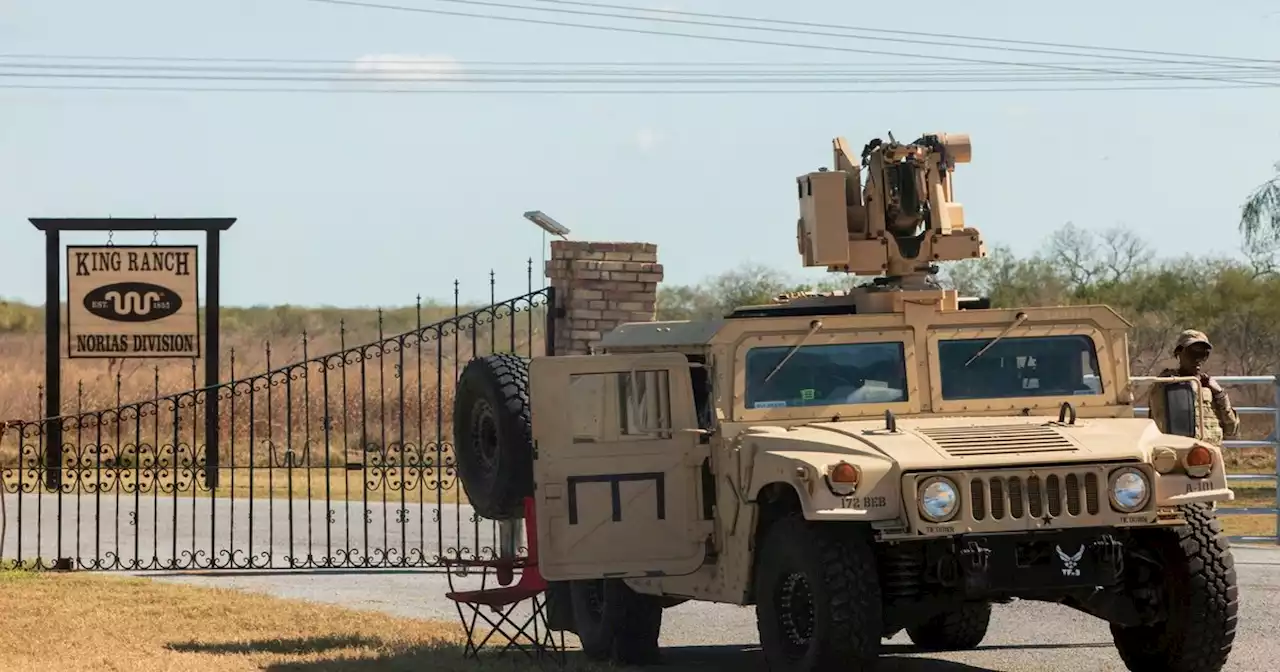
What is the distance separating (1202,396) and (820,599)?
411 cm

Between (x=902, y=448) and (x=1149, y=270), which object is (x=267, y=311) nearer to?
(x=1149, y=270)

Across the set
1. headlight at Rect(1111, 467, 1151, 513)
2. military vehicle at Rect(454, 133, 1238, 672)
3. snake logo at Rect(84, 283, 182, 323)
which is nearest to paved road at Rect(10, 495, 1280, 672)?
military vehicle at Rect(454, 133, 1238, 672)

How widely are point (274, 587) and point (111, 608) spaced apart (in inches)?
86.1

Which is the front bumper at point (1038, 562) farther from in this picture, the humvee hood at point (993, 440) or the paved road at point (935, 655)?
the paved road at point (935, 655)

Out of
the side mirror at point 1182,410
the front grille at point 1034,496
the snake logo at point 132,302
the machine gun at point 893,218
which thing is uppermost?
the snake logo at point 132,302

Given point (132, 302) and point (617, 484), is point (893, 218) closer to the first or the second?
point (617, 484)

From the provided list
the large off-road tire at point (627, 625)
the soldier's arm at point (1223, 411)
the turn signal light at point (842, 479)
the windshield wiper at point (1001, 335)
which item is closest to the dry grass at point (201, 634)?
the large off-road tire at point (627, 625)

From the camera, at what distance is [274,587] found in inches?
619

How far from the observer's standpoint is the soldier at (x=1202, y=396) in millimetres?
10414

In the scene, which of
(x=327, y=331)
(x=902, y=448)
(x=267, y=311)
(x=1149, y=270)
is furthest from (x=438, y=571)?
(x=267, y=311)

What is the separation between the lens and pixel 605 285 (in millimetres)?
15141

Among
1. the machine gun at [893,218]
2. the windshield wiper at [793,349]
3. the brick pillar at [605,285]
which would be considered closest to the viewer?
the windshield wiper at [793,349]

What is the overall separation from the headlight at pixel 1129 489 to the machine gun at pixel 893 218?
7.03ft

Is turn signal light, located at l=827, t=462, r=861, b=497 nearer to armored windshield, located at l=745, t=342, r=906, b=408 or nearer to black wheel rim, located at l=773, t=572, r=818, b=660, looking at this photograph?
black wheel rim, located at l=773, t=572, r=818, b=660
